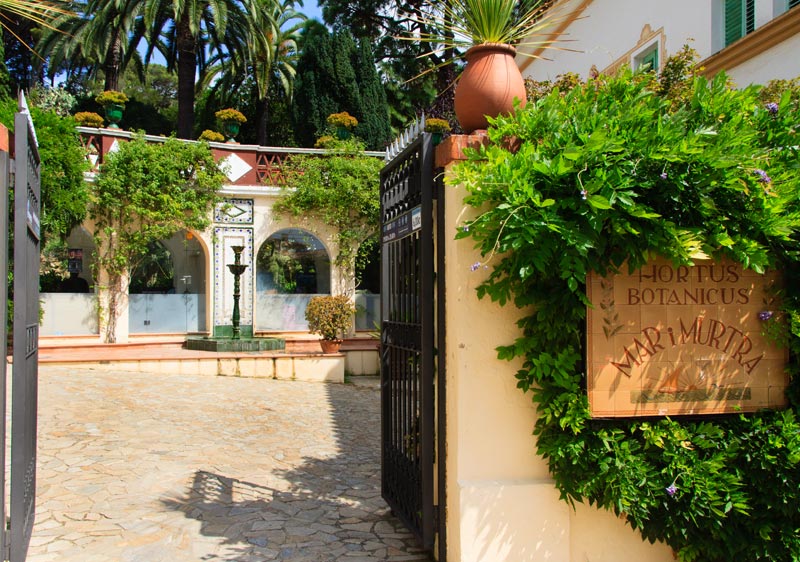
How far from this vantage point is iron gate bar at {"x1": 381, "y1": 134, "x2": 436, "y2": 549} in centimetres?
364

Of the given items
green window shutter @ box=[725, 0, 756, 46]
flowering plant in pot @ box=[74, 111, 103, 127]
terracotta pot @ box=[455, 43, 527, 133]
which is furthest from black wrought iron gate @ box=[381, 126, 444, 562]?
flowering plant in pot @ box=[74, 111, 103, 127]

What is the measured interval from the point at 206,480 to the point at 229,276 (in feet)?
37.7

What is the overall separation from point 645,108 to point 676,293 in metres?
0.95

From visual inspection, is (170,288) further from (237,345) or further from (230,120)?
(237,345)

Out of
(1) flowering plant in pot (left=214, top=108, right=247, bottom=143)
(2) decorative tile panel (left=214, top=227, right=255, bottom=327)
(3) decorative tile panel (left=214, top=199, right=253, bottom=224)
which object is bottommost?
(2) decorative tile panel (left=214, top=227, right=255, bottom=327)

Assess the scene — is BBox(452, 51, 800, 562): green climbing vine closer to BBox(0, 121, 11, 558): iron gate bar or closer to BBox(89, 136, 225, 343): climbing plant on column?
BBox(0, 121, 11, 558): iron gate bar

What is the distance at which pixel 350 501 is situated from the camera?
5102mm

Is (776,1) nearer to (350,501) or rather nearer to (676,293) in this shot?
(676,293)

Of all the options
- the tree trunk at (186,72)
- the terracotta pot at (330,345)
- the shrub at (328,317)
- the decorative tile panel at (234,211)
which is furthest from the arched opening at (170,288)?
the terracotta pot at (330,345)

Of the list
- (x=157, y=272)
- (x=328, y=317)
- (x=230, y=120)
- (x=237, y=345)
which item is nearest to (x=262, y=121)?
(x=157, y=272)

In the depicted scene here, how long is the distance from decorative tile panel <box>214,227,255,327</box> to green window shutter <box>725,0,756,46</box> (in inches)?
468

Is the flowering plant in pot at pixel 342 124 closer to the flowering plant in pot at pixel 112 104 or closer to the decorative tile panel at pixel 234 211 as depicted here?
the decorative tile panel at pixel 234 211

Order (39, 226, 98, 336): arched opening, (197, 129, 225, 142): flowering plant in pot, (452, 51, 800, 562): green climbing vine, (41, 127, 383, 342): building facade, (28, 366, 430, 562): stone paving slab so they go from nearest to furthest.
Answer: (452, 51, 800, 562): green climbing vine → (28, 366, 430, 562): stone paving slab → (39, 226, 98, 336): arched opening → (41, 127, 383, 342): building facade → (197, 129, 225, 142): flowering plant in pot

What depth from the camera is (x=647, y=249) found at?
10.3ft
